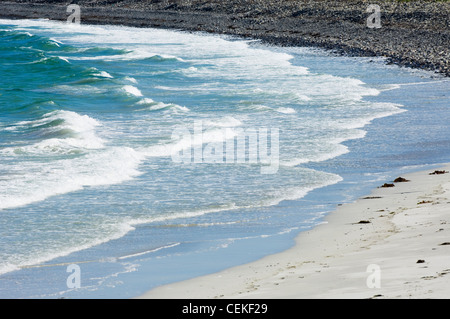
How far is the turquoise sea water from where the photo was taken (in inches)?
391

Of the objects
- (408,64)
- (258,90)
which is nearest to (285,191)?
(258,90)

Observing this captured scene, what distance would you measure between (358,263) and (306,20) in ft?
158

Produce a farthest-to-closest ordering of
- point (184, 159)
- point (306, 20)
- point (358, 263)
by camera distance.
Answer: point (306, 20) < point (184, 159) < point (358, 263)

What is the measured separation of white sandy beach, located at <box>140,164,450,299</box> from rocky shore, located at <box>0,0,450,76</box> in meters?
20.1

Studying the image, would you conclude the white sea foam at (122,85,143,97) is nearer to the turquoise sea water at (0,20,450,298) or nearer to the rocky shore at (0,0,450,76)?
the turquoise sea water at (0,20,450,298)

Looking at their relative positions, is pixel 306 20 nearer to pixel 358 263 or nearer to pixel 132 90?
pixel 132 90

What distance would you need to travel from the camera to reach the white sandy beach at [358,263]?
286 inches

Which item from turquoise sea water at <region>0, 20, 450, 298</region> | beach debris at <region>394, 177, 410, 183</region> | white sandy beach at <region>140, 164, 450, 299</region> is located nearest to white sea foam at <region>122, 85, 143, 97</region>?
turquoise sea water at <region>0, 20, 450, 298</region>

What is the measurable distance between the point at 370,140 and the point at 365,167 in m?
3.10

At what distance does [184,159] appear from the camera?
650 inches

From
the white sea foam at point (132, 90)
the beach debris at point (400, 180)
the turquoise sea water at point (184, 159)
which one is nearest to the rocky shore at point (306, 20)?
the turquoise sea water at point (184, 159)

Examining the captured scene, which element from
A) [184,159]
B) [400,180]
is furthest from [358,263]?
[184,159]

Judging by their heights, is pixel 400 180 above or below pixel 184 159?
above

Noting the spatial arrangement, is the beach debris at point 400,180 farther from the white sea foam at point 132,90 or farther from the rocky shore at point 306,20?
the rocky shore at point 306,20
